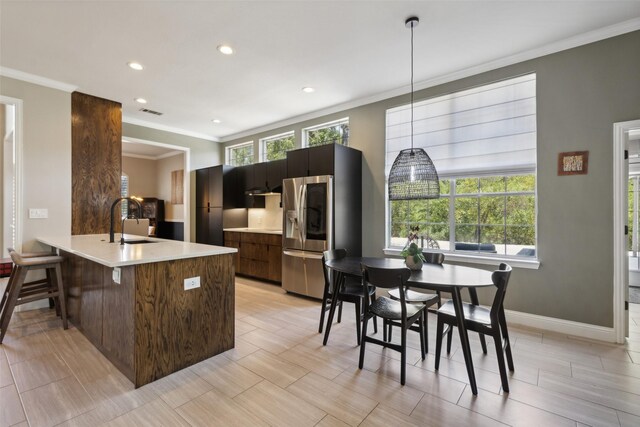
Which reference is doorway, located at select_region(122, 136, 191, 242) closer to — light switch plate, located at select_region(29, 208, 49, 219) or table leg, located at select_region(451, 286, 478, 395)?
light switch plate, located at select_region(29, 208, 49, 219)

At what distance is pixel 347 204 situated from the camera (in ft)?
14.0

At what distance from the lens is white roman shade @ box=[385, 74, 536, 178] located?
3281mm

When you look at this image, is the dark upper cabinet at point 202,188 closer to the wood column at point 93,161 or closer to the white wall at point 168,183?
the white wall at point 168,183

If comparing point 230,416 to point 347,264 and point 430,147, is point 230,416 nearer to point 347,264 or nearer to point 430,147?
point 347,264

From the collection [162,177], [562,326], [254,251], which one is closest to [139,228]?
[254,251]

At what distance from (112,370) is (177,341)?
541 mm

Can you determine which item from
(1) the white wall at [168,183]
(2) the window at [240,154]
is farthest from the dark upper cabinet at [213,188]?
(1) the white wall at [168,183]

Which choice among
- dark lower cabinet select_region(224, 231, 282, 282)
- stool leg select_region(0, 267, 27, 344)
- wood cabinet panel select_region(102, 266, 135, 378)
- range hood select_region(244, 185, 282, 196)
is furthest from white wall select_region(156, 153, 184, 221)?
wood cabinet panel select_region(102, 266, 135, 378)

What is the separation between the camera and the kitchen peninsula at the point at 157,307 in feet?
6.88

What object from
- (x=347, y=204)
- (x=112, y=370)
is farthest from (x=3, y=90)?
(x=347, y=204)

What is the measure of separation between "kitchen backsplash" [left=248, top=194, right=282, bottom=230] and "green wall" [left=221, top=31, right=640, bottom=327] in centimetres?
394

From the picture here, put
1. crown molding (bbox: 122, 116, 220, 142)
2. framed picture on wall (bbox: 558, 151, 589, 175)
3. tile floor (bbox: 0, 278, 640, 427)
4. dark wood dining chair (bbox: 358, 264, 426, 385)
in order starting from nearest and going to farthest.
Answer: tile floor (bbox: 0, 278, 640, 427), dark wood dining chair (bbox: 358, 264, 426, 385), framed picture on wall (bbox: 558, 151, 589, 175), crown molding (bbox: 122, 116, 220, 142)

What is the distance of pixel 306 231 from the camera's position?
14.0 ft

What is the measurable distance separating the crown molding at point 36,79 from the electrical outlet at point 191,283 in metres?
3.54
